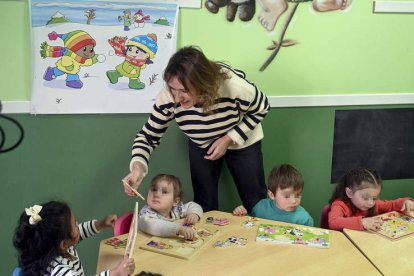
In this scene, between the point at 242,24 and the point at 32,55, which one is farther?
the point at 242,24

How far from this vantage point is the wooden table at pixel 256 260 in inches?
54.2

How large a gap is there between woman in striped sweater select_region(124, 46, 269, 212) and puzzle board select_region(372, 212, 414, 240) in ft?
2.14

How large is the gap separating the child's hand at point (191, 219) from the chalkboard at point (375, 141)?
1.27 meters

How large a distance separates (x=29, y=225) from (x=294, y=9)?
1.79m

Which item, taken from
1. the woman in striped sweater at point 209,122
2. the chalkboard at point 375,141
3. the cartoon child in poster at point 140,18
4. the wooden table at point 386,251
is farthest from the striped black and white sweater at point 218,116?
the chalkboard at point 375,141

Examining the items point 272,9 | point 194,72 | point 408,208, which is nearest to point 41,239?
point 194,72

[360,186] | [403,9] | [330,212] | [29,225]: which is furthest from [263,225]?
[403,9]

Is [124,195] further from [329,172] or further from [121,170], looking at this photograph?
[329,172]

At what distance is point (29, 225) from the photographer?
1.37m

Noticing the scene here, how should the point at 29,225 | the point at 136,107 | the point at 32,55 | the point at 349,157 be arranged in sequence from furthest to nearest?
the point at 349,157, the point at 136,107, the point at 32,55, the point at 29,225

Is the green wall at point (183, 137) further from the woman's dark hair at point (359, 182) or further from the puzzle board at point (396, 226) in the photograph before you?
the puzzle board at point (396, 226)

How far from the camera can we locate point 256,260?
1.45 meters

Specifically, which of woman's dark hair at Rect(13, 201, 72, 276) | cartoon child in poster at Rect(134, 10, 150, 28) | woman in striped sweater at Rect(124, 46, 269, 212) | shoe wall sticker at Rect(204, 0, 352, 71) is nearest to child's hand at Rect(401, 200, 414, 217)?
woman in striped sweater at Rect(124, 46, 269, 212)

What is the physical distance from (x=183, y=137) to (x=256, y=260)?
1.12 m
